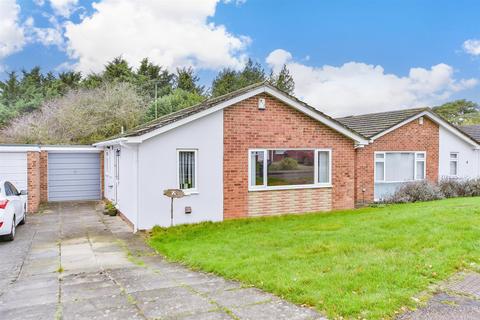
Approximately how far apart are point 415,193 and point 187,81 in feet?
104

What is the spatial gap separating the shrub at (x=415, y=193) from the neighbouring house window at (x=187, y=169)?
9058 mm

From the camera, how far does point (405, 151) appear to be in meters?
17.6

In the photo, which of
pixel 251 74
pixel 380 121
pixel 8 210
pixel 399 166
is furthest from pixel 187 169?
pixel 251 74

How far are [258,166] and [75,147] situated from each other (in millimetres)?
10507

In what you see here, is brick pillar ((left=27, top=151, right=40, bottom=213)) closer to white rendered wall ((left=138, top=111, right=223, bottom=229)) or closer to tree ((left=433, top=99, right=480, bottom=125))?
white rendered wall ((left=138, top=111, right=223, bottom=229))

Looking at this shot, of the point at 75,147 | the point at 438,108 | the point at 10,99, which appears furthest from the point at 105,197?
the point at 438,108

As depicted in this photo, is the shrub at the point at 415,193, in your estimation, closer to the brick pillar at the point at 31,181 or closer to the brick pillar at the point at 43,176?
the brick pillar at the point at 31,181

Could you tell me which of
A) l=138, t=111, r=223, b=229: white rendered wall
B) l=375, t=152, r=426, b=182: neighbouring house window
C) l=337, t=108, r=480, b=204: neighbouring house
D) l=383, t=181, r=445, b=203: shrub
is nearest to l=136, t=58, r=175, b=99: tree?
l=337, t=108, r=480, b=204: neighbouring house

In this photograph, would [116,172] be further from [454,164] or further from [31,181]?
[454,164]

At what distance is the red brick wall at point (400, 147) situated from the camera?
16.7 metres

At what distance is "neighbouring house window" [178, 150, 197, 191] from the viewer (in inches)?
466

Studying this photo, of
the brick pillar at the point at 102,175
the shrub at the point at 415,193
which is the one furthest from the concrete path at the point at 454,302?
the brick pillar at the point at 102,175

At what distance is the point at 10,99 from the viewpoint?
39406 mm

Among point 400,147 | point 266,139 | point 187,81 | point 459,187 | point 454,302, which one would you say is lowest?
point 454,302
